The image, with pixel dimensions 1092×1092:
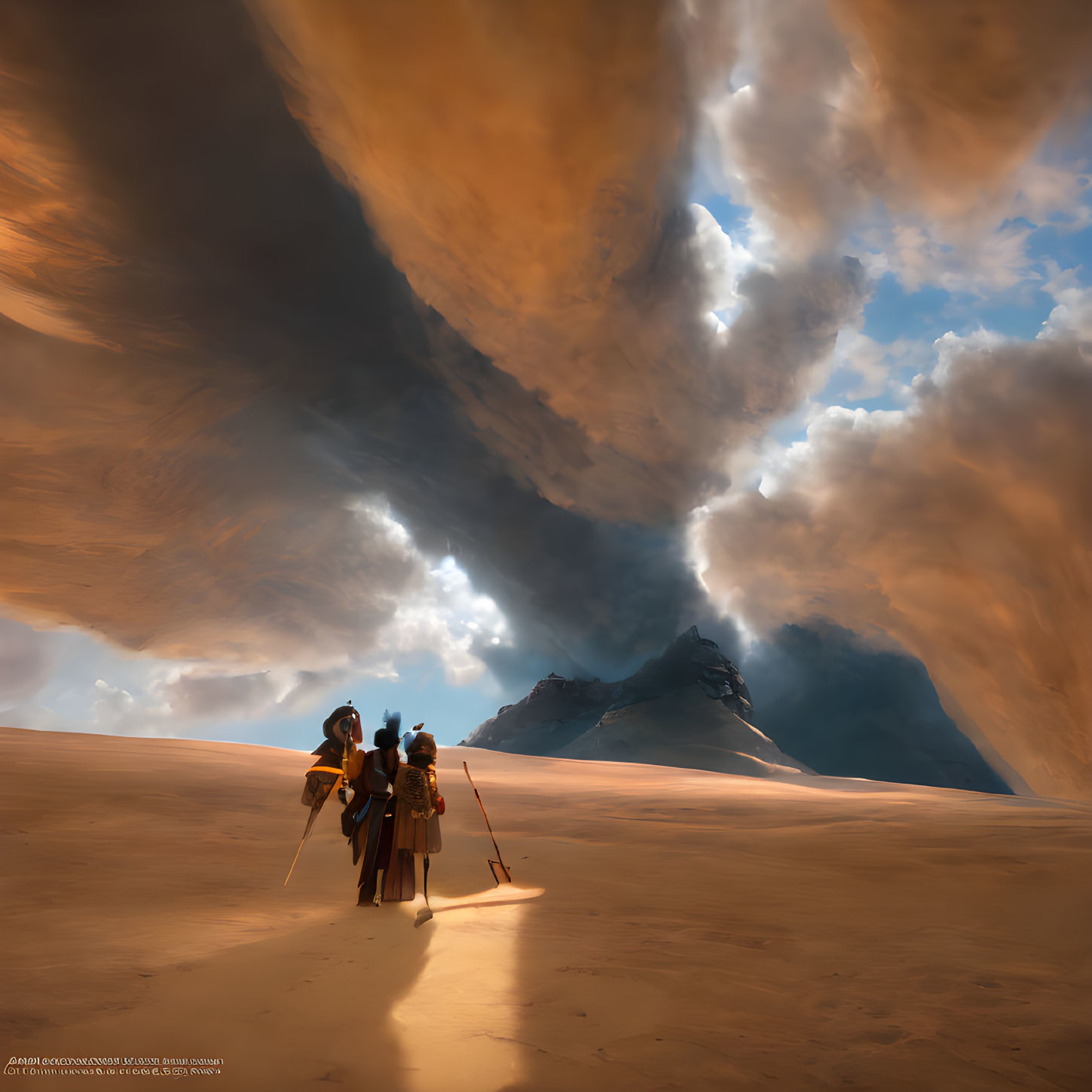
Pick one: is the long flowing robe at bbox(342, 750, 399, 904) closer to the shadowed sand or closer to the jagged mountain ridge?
the shadowed sand

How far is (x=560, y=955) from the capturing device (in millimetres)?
3697

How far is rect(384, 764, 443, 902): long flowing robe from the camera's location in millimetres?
5359

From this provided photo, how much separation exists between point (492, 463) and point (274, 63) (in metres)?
21.0

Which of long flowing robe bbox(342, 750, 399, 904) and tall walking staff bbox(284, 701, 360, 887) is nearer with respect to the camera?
long flowing robe bbox(342, 750, 399, 904)

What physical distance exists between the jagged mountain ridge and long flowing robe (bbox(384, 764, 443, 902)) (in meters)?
34.8

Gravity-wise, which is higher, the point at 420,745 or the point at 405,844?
the point at 420,745

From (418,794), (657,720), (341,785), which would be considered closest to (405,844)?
(418,794)

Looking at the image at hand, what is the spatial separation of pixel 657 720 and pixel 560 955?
136 ft

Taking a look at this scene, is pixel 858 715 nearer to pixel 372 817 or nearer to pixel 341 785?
pixel 372 817

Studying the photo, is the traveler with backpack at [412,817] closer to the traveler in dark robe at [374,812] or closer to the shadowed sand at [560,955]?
the traveler in dark robe at [374,812]

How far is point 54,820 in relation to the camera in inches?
279

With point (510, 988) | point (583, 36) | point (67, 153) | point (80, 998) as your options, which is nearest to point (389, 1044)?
point (510, 988)

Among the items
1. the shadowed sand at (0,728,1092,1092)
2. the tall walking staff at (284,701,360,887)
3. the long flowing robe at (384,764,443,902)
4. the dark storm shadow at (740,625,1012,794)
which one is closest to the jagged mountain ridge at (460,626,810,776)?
the dark storm shadow at (740,625,1012,794)

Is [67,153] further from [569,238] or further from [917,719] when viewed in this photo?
[917,719]
